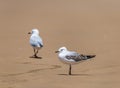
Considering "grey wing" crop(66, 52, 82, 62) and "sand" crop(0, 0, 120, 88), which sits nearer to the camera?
"sand" crop(0, 0, 120, 88)

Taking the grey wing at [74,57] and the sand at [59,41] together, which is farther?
the grey wing at [74,57]

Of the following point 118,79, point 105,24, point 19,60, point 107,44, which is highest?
point 105,24

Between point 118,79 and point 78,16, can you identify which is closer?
point 118,79

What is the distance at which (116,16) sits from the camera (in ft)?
88.8

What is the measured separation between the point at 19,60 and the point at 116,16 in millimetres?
11070

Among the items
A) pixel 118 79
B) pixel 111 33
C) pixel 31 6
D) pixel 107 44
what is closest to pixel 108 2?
pixel 31 6

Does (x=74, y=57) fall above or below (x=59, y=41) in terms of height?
below

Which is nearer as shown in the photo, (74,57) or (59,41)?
(74,57)

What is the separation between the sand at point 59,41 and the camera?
1328 centimetres

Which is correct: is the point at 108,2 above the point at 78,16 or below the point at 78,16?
above

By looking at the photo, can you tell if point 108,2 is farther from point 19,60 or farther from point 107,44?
point 19,60

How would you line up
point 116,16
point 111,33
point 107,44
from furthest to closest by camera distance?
point 116,16
point 111,33
point 107,44

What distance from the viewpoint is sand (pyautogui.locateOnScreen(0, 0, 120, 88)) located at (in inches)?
523

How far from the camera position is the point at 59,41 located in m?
20.6
